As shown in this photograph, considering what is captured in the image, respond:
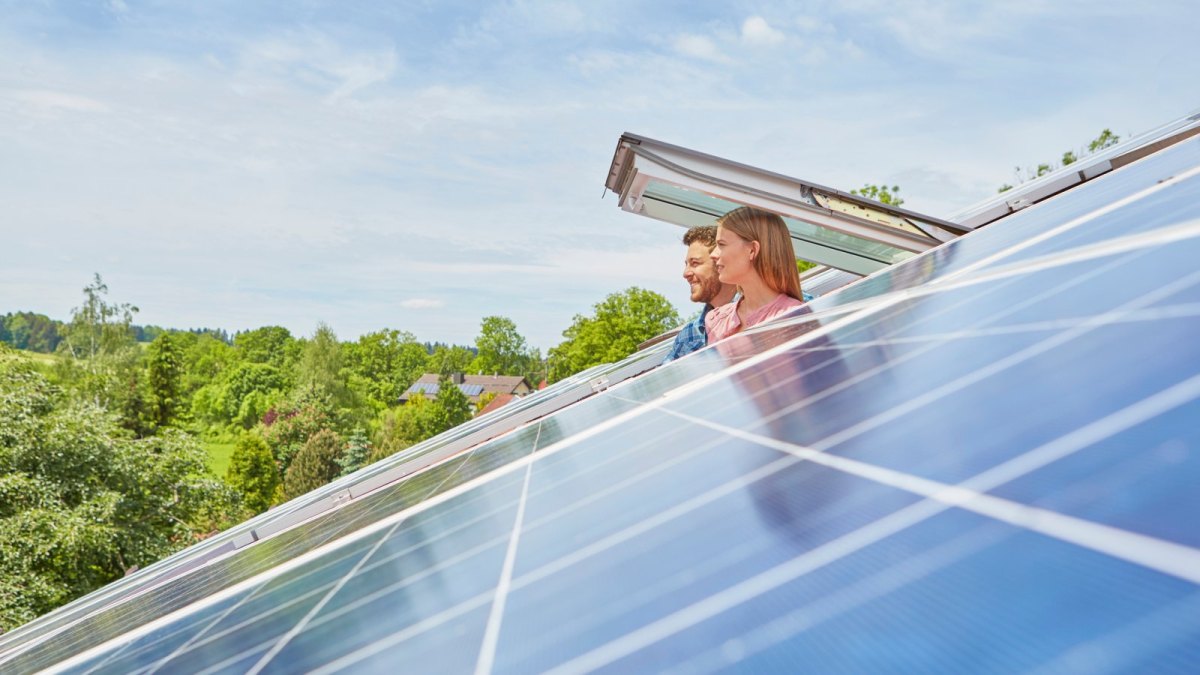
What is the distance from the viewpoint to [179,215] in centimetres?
19075

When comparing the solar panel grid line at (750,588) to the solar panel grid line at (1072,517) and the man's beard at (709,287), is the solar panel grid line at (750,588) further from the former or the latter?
the man's beard at (709,287)

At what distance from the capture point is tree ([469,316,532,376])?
147 metres

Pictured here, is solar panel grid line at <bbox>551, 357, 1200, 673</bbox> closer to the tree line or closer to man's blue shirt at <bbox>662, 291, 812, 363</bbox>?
man's blue shirt at <bbox>662, 291, 812, 363</bbox>

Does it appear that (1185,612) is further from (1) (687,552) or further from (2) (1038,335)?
(2) (1038,335)

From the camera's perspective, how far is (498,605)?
6.29 ft

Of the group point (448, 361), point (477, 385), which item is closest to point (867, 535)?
point (477, 385)

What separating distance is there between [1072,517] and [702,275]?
8055 millimetres

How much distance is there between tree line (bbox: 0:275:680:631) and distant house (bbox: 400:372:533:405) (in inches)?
92.3

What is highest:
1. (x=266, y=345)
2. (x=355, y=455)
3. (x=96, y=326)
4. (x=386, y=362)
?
(x=266, y=345)

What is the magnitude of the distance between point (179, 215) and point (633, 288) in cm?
15976

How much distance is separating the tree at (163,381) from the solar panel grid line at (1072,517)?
90.9m

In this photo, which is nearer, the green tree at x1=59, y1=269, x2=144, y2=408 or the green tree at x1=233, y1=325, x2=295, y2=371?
the green tree at x1=59, y1=269, x2=144, y2=408

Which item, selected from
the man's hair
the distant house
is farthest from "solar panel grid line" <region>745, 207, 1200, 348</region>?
the distant house

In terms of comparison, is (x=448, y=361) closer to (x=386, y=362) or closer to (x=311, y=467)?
(x=386, y=362)
